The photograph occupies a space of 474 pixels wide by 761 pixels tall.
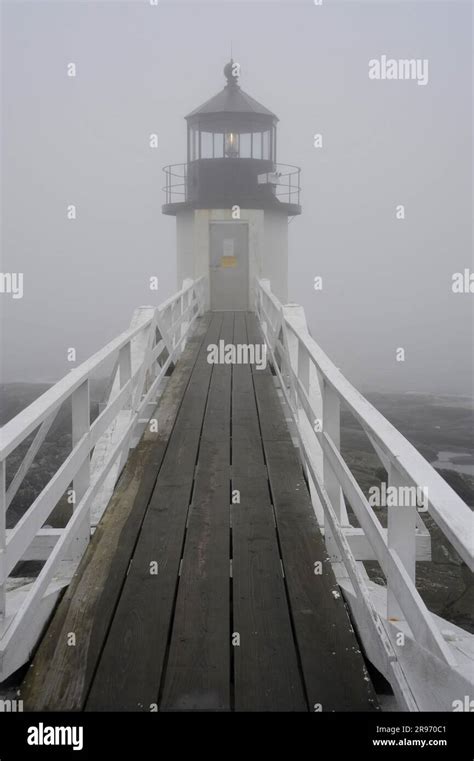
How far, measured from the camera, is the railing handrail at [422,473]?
78.5 inches

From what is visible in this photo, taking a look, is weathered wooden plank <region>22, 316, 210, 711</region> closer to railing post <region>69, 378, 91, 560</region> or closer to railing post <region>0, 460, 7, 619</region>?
railing post <region>69, 378, 91, 560</region>

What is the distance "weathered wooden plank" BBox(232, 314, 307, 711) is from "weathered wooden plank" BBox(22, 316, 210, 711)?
567 millimetres

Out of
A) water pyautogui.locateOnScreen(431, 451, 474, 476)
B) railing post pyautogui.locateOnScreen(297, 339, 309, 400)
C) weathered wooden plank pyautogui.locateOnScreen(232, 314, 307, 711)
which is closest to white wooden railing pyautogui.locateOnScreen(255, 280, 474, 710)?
weathered wooden plank pyautogui.locateOnScreen(232, 314, 307, 711)

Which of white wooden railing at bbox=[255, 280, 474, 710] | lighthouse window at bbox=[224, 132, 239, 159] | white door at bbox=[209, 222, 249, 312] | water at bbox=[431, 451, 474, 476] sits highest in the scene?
lighthouse window at bbox=[224, 132, 239, 159]

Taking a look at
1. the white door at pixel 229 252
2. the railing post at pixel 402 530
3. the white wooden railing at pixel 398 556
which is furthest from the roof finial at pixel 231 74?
the railing post at pixel 402 530

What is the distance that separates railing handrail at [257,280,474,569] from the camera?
1.99 m

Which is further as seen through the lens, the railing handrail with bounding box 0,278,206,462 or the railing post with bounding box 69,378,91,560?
the railing post with bounding box 69,378,91,560

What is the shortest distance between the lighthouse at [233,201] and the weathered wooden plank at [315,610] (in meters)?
12.1

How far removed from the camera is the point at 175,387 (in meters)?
8.91

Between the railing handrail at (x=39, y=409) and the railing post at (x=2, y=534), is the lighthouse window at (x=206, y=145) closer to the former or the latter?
the railing handrail at (x=39, y=409)

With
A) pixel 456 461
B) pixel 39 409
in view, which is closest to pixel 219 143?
pixel 39 409

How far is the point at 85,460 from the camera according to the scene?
4062 mm
